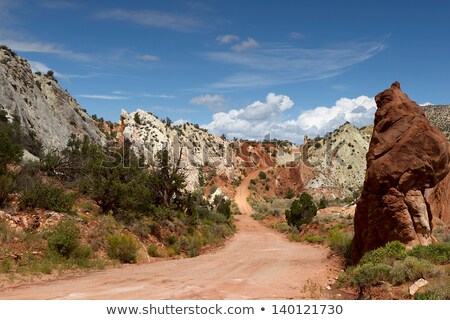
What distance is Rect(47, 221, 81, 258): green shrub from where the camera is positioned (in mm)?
14812

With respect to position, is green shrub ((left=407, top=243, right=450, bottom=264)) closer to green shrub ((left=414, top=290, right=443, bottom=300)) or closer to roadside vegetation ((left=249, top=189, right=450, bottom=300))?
roadside vegetation ((left=249, top=189, right=450, bottom=300))

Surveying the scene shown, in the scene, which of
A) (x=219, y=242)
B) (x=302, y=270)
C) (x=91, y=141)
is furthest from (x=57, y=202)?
(x=91, y=141)

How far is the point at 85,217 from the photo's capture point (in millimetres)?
19031

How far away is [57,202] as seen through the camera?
1848 centimetres

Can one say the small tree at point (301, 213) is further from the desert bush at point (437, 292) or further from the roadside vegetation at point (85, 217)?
the desert bush at point (437, 292)

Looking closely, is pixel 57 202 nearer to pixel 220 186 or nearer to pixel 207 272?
pixel 207 272

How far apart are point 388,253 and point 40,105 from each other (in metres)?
38.8

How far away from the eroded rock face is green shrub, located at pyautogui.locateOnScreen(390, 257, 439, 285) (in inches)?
114

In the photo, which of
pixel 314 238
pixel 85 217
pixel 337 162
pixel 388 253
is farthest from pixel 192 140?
pixel 388 253

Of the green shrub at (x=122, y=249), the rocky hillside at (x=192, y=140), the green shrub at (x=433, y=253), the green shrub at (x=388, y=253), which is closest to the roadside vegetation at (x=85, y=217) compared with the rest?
the green shrub at (x=122, y=249)

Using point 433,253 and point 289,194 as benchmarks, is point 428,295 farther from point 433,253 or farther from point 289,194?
point 289,194

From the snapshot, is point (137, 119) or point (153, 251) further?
point (137, 119)

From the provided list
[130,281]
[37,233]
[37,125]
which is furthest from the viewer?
[37,125]

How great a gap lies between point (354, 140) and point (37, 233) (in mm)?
75114
